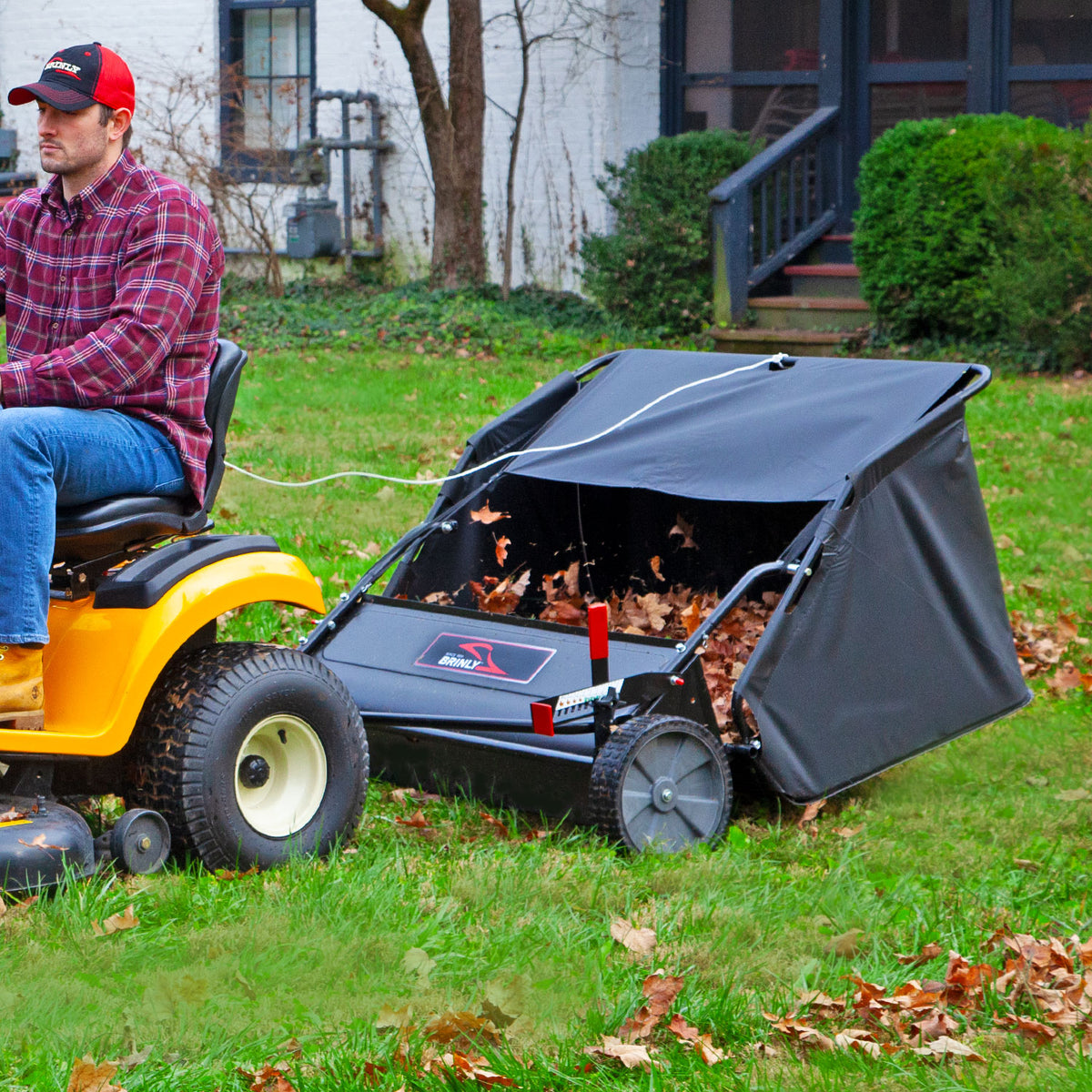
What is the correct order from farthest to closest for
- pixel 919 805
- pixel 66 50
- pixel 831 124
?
pixel 831 124, pixel 919 805, pixel 66 50

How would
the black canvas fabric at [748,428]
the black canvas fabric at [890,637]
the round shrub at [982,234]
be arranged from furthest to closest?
the round shrub at [982,234]
the black canvas fabric at [748,428]
the black canvas fabric at [890,637]

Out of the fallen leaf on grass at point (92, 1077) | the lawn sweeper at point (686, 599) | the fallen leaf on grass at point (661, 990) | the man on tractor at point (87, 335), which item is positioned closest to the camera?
the fallen leaf on grass at point (92, 1077)

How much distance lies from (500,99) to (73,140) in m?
13.6

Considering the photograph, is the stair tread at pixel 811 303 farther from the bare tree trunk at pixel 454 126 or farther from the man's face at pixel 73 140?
the man's face at pixel 73 140

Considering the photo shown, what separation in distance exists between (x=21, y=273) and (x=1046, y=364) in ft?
32.2

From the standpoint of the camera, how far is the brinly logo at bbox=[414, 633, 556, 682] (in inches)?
195

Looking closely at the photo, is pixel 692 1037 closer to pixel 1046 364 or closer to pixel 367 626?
pixel 367 626

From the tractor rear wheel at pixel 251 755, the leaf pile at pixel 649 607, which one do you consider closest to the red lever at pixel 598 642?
the tractor rear wheel at pixel 251 755

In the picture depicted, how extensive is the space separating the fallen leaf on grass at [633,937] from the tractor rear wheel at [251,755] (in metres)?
0.85

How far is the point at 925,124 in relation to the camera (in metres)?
12.8

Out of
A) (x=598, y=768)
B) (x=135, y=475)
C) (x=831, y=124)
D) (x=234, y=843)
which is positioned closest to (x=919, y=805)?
(x=598, y=768)

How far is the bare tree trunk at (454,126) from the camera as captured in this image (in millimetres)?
15508

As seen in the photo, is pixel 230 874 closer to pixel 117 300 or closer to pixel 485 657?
pixel 485 657

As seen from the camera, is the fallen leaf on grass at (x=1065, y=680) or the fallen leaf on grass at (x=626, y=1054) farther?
the fallen leaf on grass at (x=1065, y=680)
